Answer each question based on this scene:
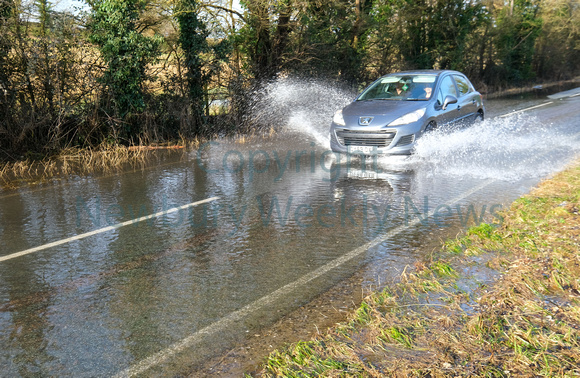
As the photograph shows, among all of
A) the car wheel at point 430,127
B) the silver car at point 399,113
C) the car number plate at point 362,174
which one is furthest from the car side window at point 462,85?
the car number plate at point 362,174

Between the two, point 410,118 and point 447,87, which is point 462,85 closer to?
point 447,87

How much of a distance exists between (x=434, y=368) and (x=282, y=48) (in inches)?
598

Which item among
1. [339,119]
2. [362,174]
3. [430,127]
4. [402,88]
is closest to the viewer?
[362,174]

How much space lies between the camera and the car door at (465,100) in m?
11.9

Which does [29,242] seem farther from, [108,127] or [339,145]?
[108,127]

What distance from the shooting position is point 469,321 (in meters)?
3.84

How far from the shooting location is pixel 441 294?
4.41m

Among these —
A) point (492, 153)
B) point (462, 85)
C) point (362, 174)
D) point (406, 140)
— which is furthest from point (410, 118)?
point (462, 85)

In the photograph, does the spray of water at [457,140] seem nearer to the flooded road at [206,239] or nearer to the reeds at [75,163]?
the flooded road at [206,239]

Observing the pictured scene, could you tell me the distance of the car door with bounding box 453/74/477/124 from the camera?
467 inches

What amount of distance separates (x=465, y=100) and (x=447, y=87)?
0.83 metres

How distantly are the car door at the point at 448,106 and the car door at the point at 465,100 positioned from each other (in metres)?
0.20

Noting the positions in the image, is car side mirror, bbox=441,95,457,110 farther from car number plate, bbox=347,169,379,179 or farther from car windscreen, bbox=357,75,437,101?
car number plate, bbox=347,169,379,179

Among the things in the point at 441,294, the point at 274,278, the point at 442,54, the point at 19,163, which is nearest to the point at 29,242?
the point at 274,278
